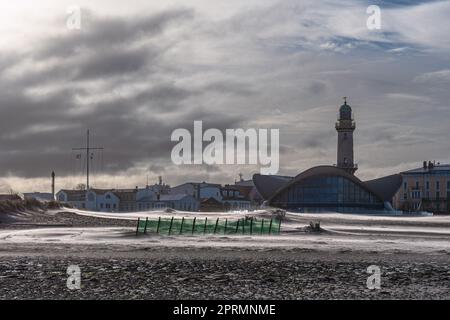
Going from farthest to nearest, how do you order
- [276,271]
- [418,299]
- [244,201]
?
[244,201]
[276,271]
[418,299]

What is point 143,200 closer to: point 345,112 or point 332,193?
point 332,193

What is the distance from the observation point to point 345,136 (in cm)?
15962

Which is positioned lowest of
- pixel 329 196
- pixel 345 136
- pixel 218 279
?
pixel 218 279

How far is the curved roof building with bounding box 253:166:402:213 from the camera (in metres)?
137

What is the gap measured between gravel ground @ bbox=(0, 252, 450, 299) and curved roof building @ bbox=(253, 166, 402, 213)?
107m

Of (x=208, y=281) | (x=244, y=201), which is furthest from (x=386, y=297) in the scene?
(x=244, y=201)

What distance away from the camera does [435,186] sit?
154m

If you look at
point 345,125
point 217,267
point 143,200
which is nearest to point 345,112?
point 345,125

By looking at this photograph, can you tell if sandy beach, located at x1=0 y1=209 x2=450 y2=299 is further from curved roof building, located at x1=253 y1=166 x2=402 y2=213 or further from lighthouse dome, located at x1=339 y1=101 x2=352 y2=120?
lighthouse dome, located at x1=339 y1=101 x2=352 y2=120

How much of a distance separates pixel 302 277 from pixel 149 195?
442 ft

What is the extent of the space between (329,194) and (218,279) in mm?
114921

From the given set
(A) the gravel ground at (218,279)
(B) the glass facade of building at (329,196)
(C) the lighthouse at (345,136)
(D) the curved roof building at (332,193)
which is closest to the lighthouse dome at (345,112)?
(C) the lighthouse at (345,136)
